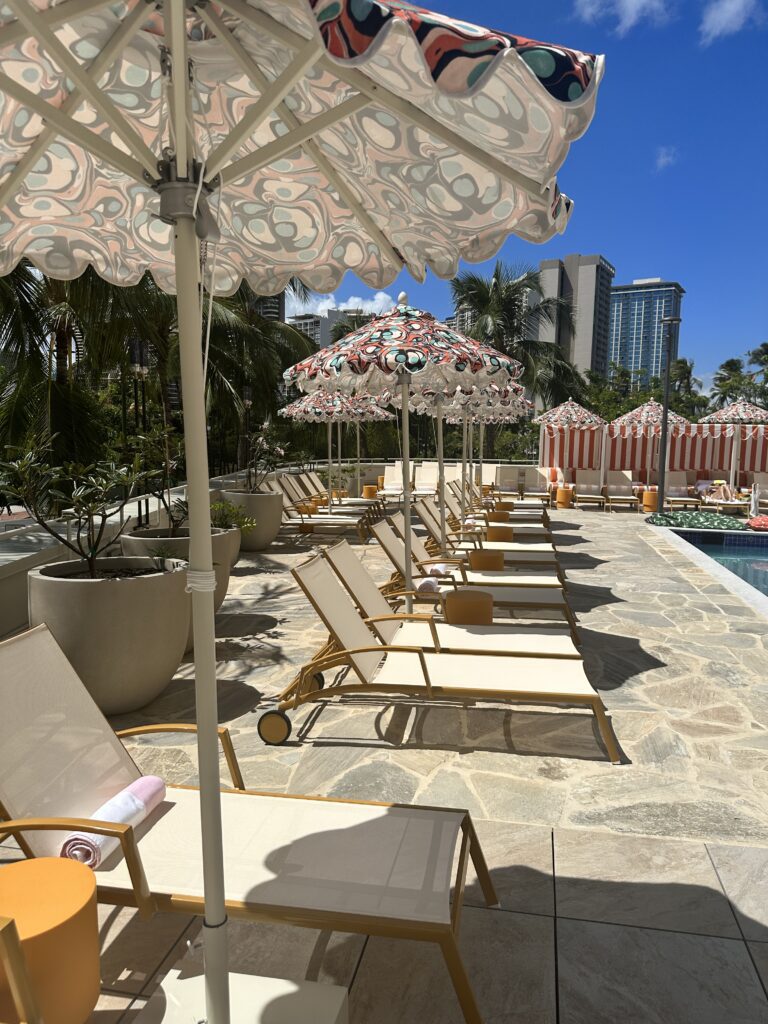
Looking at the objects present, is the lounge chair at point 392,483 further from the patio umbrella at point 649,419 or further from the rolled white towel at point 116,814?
the rolled white towel at point 116,814

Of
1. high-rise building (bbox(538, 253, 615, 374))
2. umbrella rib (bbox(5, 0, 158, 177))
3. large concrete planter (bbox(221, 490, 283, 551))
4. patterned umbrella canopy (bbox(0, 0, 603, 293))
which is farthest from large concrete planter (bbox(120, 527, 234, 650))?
high-rise building (bbox(538, 253, 615, 374))

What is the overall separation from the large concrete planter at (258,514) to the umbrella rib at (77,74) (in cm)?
971

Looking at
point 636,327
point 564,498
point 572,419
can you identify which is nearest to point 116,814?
point 564,498

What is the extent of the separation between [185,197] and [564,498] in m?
18.9

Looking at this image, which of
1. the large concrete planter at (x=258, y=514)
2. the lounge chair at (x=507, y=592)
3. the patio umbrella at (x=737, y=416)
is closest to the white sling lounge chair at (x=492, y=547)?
the lounge chair at (x=507, y=592)

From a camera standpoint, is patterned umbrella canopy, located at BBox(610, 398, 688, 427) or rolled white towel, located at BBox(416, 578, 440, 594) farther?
patterned umbrella canopy, located at BBox(610, 398, 688, 427)

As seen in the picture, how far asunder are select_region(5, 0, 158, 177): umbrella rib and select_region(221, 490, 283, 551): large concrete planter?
31.9 feet

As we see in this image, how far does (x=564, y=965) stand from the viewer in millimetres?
2547

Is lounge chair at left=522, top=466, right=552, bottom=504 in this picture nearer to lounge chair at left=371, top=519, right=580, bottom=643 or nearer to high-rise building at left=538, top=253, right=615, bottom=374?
lounge chair at left=371, top=519, right=580, bottom=643

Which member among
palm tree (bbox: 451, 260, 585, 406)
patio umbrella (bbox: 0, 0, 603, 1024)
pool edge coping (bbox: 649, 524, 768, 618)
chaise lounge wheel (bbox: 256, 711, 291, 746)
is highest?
palm tree (bbox: 451, 260, 585, 406)

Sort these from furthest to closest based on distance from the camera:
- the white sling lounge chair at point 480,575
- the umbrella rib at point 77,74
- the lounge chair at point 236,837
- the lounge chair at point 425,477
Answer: the lounge chair at point 425,477 < the white sling lounge chair at point 480,575 < the lounge chair at point 236,837 < the umbrella rib at point 77,74

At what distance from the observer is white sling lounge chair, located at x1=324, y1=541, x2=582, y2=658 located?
194 inches

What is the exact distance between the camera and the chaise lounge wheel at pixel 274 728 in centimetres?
432

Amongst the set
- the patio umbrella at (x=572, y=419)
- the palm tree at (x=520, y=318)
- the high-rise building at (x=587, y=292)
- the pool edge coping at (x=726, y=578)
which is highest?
the high-rise building at (x=587, y=292)
